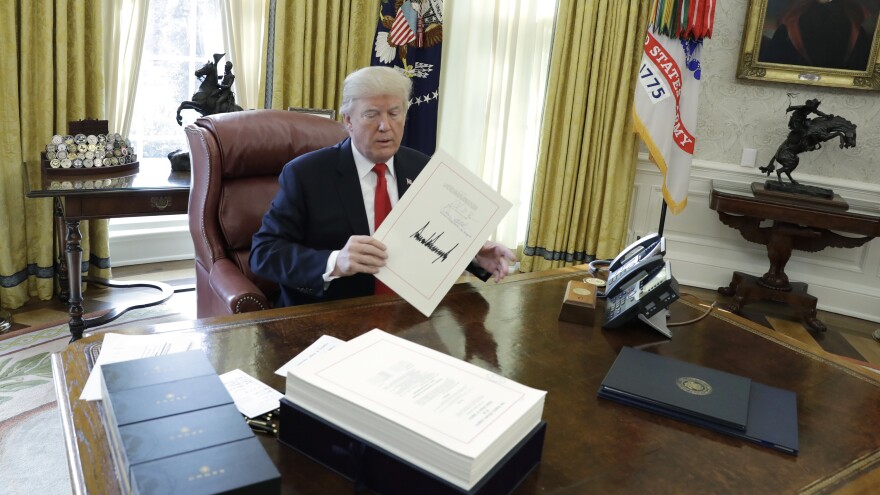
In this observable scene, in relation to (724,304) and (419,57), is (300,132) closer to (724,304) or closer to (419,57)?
(419,57)

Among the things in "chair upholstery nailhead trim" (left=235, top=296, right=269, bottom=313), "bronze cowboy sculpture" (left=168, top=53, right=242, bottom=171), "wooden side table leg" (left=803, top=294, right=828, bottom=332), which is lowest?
"wooden side table leg" (left=803, top=294, right=828, bottom=332)

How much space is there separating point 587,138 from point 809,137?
1.23 meters

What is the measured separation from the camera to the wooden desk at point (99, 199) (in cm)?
268

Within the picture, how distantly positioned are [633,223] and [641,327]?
10.1 ft

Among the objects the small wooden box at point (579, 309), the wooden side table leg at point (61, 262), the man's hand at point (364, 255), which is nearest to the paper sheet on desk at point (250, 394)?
the man's hand at point (364, 255)

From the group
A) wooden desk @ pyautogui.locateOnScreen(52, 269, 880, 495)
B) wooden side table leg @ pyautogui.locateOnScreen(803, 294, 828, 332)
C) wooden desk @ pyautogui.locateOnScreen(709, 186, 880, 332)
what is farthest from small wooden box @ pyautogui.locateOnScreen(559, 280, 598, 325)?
wooden side table leg @ pyautogui.locateOnScreen(803, 294, 828, 332)

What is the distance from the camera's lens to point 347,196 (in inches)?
79.8

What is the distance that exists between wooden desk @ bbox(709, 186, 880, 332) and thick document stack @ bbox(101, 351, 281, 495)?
3.48 metres

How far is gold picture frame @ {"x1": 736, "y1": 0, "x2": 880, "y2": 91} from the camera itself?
3.90 m

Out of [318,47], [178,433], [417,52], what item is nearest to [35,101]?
[318,47]

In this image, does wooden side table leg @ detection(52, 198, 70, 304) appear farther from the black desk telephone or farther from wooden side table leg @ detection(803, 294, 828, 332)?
wooden side table leg @ detection(803, 294, 828, 332)

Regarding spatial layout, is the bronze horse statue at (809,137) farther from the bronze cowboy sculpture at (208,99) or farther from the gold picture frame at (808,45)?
the bronze cowboy sculpture at (208,99)

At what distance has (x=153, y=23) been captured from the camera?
3.81 meters

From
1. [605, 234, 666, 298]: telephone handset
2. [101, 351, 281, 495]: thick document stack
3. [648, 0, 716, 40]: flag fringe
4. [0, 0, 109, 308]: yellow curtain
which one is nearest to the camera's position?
[101, 351, 281, 495]: thick document stack
